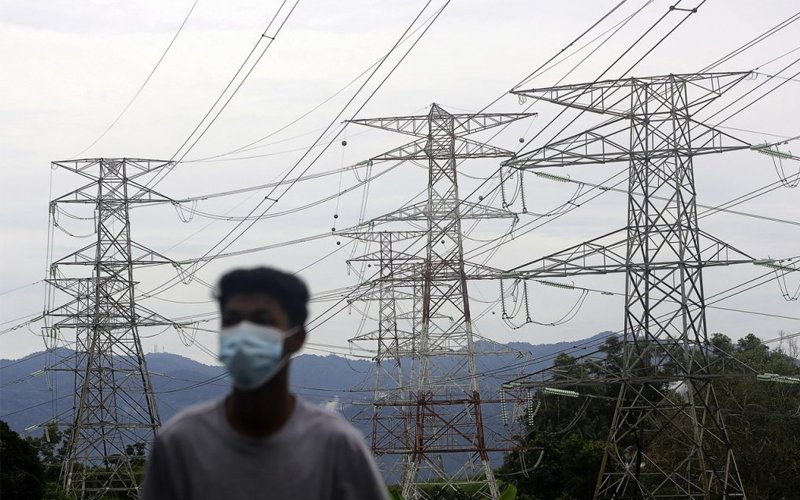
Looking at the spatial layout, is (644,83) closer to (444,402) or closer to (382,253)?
(444,402)

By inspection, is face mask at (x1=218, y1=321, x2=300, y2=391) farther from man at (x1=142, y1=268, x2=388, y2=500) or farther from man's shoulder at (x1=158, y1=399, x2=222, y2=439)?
man's shoulder at (x1=158, y1=399, x2=222, y2=439)

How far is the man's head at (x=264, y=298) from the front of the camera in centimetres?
297

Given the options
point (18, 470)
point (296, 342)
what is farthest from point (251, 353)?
point (18, 470)

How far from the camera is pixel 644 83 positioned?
32.9 m

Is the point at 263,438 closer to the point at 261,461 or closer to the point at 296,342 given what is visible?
the point at 261,461

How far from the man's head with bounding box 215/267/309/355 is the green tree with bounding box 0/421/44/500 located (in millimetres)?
45369

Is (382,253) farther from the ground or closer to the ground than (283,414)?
farther from the ground

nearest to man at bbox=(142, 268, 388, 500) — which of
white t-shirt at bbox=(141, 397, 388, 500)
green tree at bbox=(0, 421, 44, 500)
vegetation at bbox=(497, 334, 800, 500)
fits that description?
white t-shirt at bbox=(141, 397, 388, 500)

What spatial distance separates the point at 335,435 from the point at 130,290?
163 ft

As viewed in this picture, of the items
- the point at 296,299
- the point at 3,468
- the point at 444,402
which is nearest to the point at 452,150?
the point at 444,402

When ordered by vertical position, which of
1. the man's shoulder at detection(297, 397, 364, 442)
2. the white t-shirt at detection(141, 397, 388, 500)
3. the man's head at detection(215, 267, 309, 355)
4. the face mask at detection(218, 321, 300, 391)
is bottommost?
the white t-shirt at detection(141, 397, 388, 500)

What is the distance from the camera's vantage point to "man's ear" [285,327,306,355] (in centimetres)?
295

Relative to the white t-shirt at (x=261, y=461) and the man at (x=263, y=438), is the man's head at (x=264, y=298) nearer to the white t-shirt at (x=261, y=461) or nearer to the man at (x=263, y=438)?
the man at (x=263, y=438)

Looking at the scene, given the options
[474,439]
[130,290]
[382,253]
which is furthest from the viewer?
[382,253]
